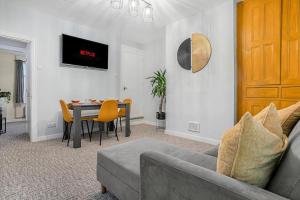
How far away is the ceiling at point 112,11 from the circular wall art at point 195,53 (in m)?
0.55

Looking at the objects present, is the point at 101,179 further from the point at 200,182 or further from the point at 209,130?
the point at 209,130

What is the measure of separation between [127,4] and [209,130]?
2.85 meters

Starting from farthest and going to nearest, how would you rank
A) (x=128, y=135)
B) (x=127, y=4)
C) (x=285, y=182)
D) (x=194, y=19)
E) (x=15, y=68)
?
(x=15, y=68)
(x=128, y=135)
(x=194, y=19)
(x=127, y=4)
(x=285, y=182)

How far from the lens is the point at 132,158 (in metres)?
1.36

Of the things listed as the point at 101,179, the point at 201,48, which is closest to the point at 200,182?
the point at 101,179

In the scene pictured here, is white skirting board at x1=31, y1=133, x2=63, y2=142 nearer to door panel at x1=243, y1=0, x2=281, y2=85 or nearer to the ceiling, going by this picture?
the ceiling

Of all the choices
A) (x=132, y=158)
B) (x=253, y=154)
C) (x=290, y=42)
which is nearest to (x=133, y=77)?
(x=290, y=42)

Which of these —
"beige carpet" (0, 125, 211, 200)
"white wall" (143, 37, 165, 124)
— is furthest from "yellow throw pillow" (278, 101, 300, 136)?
"white wall" (143, 37, 165, 124)

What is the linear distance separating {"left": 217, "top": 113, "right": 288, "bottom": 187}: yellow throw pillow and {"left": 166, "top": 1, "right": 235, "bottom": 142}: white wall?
2.50 m

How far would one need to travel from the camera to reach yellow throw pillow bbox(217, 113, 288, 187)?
69cm

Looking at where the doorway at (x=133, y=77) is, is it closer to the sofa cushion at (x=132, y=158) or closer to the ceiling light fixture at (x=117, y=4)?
the ceiling light fixture at (x=117, y=4)

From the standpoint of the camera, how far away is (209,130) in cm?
334

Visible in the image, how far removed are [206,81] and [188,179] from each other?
292 cm

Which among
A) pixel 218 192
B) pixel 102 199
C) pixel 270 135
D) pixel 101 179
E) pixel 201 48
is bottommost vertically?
pixel 102 199
